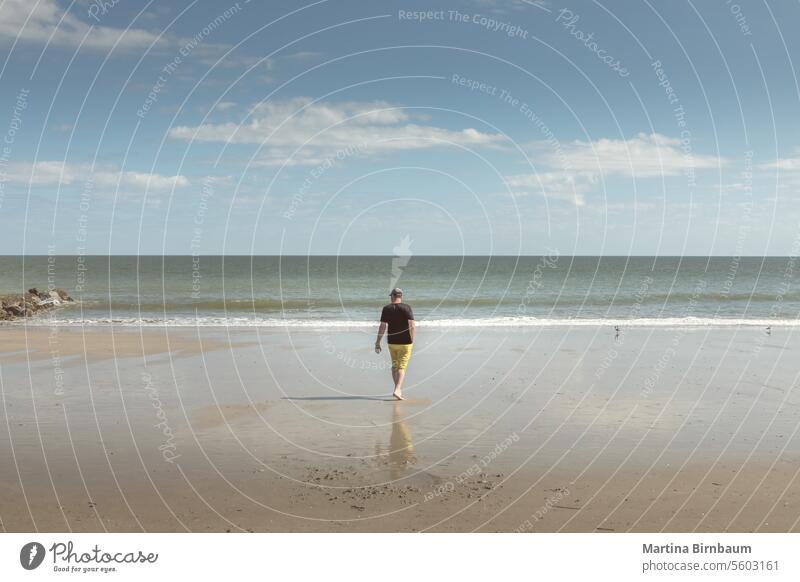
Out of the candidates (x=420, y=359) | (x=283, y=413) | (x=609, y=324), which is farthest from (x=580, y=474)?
(x=609, y=324)

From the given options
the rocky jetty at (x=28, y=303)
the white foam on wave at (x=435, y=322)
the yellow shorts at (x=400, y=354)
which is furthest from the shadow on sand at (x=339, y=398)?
the rocky jetty at (x=28, y=303)

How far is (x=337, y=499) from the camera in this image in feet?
25.6

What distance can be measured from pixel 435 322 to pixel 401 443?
22.0 metres

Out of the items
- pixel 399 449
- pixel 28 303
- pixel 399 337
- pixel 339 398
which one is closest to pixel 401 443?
pixel 399 449

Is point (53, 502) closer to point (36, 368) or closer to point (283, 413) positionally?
point (283, 413)

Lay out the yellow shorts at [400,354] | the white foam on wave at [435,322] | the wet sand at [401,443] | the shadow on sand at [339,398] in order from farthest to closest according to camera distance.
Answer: the white foam on wave at [435,322] → the shadow on sand at [339,398] → the yellow shorts at [400,354] → the wet sand at [401,443]

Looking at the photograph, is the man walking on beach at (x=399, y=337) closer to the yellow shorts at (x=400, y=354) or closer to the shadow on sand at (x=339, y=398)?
the yellow shorts at (x=400, y=354)

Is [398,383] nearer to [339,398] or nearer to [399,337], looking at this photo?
[399,337]

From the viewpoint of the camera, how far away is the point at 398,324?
13.9 m

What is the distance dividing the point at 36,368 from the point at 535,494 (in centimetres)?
1513

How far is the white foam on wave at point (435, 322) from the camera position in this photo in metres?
30.6

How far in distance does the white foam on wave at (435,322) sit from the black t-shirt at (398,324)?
53.3 feet

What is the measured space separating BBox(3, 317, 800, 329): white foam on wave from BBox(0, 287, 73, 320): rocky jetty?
2697mm

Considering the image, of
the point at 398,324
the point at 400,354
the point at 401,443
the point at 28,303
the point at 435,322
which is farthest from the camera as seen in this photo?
the point at 28,303
